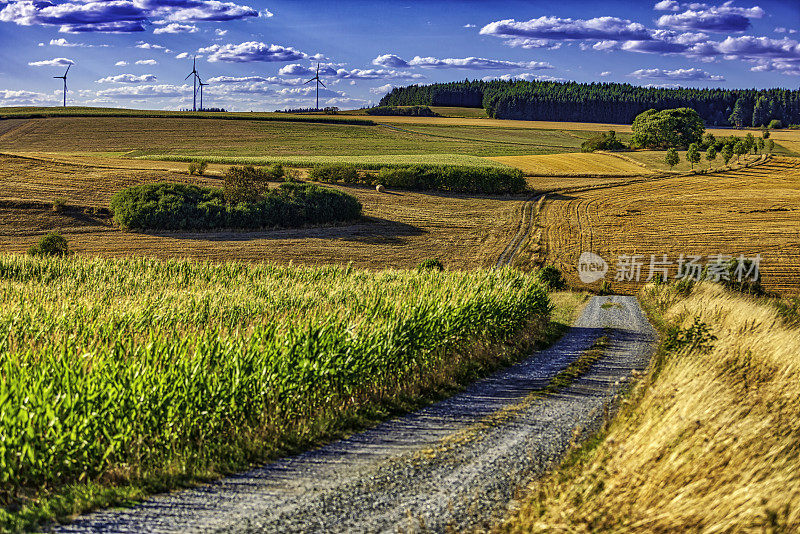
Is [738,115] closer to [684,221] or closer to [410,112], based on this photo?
[410,112]

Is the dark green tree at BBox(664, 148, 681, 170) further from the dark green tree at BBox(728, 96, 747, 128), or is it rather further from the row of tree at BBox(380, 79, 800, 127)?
the dark green tree at BBox(728, 96, 747, 128)

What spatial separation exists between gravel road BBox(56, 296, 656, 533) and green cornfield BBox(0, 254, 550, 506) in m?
0.83

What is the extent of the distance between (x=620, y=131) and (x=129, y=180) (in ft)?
381

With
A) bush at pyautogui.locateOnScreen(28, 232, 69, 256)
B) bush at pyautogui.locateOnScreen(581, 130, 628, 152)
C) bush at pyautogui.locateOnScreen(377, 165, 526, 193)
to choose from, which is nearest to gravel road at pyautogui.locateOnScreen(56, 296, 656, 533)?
bush at pyautogui.locateOnScreen(28, 232, 69, 256)

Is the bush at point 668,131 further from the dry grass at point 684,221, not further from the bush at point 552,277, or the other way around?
the bush at point 552,277

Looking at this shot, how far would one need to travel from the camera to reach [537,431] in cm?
1014

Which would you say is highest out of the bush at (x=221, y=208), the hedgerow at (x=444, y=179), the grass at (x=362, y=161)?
the grass at (x=362, y=161)

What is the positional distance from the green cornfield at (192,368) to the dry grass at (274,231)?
24.3 metres

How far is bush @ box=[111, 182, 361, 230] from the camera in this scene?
151 ft

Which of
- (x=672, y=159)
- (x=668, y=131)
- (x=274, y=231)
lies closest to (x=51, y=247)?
(x=274, y=231)

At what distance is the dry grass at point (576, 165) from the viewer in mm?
74938

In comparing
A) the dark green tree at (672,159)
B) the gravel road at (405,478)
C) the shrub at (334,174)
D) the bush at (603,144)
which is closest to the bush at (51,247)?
the shrub at (334,174)

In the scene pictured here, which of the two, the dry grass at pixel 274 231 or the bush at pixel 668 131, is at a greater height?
the bush at pixel 668 131

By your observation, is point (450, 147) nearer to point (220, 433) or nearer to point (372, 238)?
point (372, 238)
